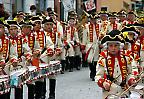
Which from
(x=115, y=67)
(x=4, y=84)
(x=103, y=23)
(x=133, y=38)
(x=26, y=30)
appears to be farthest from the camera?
(x=103, y=23)

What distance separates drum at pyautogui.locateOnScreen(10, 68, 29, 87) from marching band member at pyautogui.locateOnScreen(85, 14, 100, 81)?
617cm

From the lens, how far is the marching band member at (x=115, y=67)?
8.61 meters

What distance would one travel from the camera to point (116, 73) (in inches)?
346

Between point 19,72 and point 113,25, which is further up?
point 113,25

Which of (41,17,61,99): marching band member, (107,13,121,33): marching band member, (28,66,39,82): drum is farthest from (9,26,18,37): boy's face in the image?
(107,13,121,33): marching band member

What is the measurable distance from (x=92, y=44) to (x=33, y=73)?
5963mm

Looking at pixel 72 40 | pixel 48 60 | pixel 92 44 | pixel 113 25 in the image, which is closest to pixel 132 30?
pixel 48 60

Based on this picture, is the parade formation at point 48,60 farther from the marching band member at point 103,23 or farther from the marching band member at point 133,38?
the marching band member at point 103,23

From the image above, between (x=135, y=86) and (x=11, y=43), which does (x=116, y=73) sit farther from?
(x=11, y=43)

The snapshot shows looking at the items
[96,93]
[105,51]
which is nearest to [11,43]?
[105,51]

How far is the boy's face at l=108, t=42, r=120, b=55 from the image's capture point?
28.2ft

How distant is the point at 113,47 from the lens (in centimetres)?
862

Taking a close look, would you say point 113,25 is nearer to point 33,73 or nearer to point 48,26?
point 48,26

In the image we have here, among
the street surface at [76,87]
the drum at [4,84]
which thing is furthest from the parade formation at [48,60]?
the street surface at [76,87]
